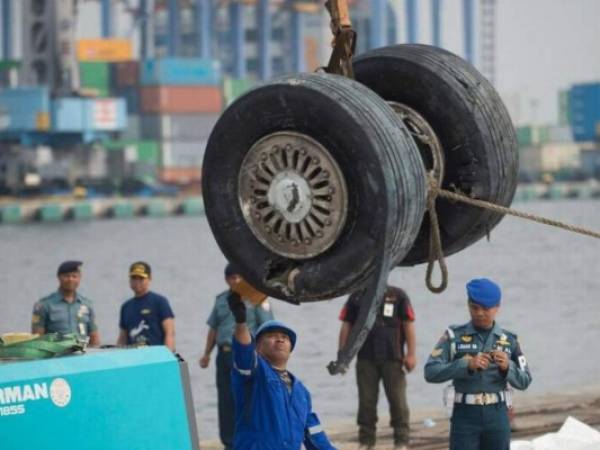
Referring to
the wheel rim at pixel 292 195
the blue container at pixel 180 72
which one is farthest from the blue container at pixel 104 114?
the wheel rim at pixel 292 195

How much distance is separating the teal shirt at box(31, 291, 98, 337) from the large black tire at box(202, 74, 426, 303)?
5.98 metres

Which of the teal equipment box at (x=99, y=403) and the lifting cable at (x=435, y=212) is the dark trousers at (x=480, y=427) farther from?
the teal equipment box at (x=99, y=403)

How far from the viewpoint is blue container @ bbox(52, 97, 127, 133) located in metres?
123

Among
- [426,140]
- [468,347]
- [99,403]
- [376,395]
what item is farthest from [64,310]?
[426,140]

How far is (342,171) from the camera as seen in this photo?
248 inches

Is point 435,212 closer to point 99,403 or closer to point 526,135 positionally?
point 99,403

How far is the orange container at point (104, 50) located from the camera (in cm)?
18638

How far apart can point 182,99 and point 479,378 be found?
499ft

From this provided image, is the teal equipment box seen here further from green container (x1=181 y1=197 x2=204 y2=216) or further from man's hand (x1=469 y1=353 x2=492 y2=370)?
green container (x1=181 y1=197 x2=204 y2=216)

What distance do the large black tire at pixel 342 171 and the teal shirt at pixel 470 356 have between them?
2.47 m

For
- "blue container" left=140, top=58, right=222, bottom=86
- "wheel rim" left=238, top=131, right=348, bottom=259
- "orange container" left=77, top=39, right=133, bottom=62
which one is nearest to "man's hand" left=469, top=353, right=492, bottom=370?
"wheel rim" left=238, top=131, right=348, bottom=259

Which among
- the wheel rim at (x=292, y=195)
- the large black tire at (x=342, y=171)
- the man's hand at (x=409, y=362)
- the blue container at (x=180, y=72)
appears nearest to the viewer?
the large black tire at (x=342, y=171)

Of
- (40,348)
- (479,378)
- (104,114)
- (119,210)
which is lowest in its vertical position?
(119,210)

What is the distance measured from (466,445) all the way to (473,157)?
8.36 feet
